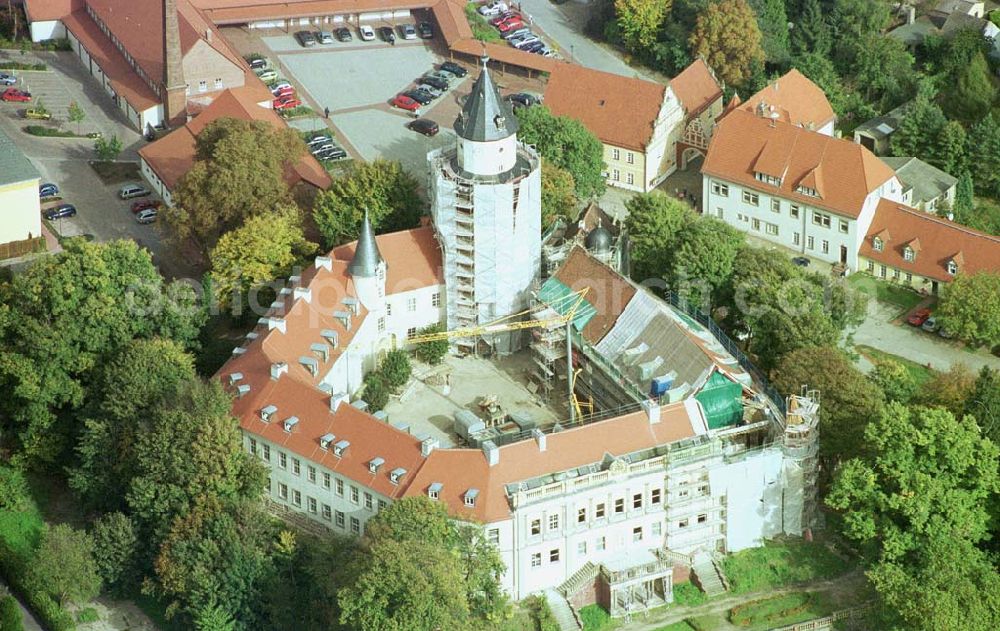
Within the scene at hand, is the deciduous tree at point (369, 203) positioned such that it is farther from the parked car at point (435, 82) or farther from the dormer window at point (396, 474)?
the parked car at point (435, 82)

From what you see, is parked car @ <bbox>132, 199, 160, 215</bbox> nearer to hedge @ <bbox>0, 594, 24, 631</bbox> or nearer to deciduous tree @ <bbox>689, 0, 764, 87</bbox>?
hedge @ <bbox>0, 594, 24, 631</bbox>

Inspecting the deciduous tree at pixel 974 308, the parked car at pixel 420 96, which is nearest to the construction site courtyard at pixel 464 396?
the deciduous tree at pixel 974 308

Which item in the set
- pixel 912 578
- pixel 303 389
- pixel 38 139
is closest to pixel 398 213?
pixel 303 389

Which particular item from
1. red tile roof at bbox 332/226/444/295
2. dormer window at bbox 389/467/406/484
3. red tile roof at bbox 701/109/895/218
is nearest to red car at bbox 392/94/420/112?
red tile roof at bbox 701/109/895/218

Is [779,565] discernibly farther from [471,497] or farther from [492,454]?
[471,497]

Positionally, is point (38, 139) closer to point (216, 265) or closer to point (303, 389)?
point (216, 265)

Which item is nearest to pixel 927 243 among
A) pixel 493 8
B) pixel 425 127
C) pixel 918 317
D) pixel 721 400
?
pixel 918 317
